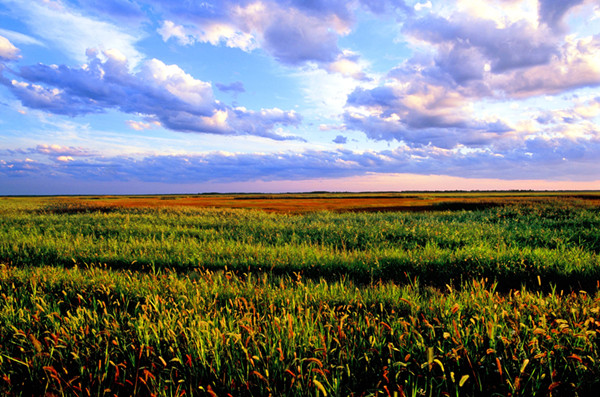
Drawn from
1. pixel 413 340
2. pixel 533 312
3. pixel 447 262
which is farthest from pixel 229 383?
pixel 447 262

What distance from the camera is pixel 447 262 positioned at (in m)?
7.56

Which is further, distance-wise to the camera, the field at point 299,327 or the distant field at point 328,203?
the distant field at point 328,203

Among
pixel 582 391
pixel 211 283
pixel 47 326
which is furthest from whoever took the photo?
pixel 211 283

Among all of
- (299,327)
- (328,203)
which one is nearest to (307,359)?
(299,327)

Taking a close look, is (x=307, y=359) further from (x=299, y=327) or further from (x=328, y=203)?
(x=328, y=203)

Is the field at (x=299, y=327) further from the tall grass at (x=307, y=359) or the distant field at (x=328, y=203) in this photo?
the distant field at (x=328, y=203)

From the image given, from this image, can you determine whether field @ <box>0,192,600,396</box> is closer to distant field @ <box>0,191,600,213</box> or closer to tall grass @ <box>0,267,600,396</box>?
tall grass @ <box>0,267,600,396</box>

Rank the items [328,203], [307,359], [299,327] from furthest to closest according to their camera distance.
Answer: [328,203]
[299,327]
[307,359]

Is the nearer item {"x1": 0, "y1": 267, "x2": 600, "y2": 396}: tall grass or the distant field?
{"x1": 0, "y1": 267, "x2": 600, "y2": 396}: tall grass

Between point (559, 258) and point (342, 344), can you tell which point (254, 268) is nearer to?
point (342, 344)

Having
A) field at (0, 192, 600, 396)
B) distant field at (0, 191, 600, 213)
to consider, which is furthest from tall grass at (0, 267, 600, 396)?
distant field at (0, 191, 600, 213)

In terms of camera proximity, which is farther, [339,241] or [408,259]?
[339,241]

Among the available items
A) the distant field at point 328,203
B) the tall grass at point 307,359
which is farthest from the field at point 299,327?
the distant field at point 328,203

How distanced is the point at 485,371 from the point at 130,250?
957 centimetres
